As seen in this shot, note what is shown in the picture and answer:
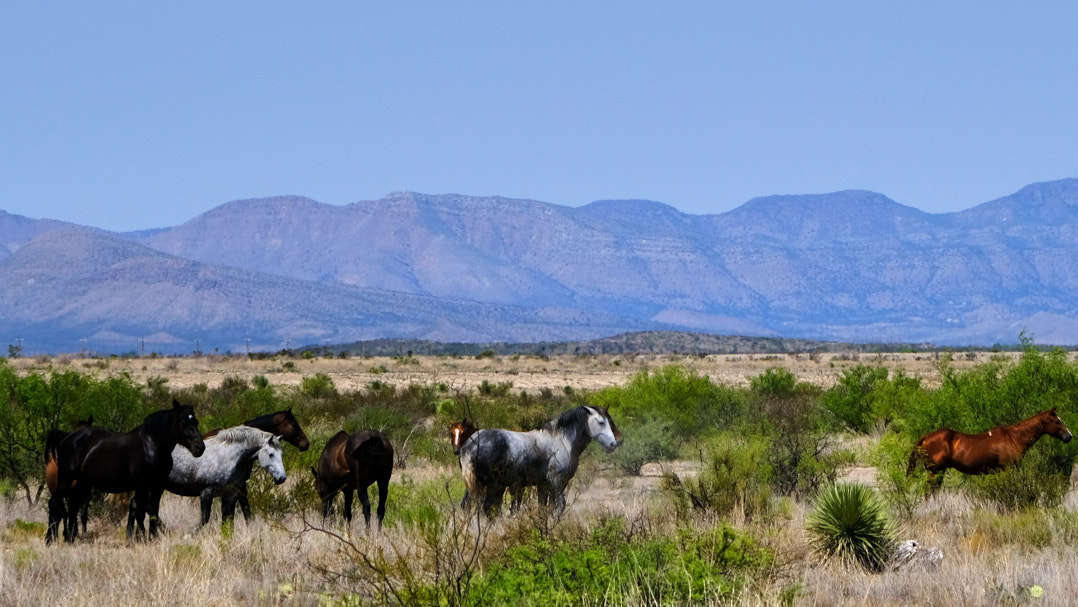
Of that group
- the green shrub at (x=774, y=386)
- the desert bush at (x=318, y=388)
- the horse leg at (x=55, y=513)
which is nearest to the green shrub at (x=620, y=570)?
the horse leg at (x=55, y=513)

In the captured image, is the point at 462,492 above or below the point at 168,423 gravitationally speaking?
below

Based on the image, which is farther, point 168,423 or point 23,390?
point 23,390

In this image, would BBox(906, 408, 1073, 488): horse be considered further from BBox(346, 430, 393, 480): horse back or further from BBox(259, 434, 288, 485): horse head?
BBox(259, 434, 288, 485): horse head

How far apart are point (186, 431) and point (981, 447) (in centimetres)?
918

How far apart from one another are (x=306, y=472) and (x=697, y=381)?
598 inches

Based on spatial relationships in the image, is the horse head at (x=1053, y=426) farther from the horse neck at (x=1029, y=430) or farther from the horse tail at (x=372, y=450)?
the horse tail at (x=372, y=450)

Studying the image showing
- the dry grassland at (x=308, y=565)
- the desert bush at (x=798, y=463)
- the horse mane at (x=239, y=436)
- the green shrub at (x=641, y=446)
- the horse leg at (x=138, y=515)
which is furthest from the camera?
the green shrub at (x=641, y=446)

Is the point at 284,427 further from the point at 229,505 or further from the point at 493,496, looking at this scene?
the point at 493,496

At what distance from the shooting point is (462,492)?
55.7 feet

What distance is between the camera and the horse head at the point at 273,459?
14.3 m

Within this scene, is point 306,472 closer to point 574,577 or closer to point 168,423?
point 168,423

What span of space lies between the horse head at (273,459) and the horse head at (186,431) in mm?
1006

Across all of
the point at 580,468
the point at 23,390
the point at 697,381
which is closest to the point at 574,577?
the point at 23,390

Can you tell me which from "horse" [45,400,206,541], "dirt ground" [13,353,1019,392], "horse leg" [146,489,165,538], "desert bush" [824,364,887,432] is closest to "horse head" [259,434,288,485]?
"horse" [45,400,206,541]
